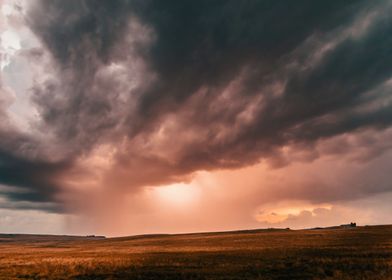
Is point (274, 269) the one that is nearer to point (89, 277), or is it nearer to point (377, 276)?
point (377, 276)

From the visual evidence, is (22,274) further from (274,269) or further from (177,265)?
(274,269)

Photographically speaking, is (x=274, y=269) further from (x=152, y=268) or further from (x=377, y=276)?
(x=152, y=268)

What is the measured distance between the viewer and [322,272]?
964 inches

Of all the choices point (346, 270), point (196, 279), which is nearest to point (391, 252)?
point (346, 270)

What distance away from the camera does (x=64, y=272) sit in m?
31.9

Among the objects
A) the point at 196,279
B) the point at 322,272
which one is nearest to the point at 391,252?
the point at 322,272

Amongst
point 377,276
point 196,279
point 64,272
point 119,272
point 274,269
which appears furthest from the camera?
point 64,272

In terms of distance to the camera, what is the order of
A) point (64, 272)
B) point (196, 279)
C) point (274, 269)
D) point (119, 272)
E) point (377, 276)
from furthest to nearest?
point (64, 272) < point (119, 272) < point (274, 269) < point (196, 279) < point (377, 276)

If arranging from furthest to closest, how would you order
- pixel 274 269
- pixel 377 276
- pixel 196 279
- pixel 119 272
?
pixel 119 272 → pixel 274 269 → pixel 196 279 → pixel 377 276

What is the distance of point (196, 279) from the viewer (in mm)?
24234

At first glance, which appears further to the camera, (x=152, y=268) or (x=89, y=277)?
(x=152, y=268)

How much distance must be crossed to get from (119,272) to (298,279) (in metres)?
16.9

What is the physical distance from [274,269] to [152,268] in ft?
40.4

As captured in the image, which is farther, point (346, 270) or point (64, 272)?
point (64, 272)
